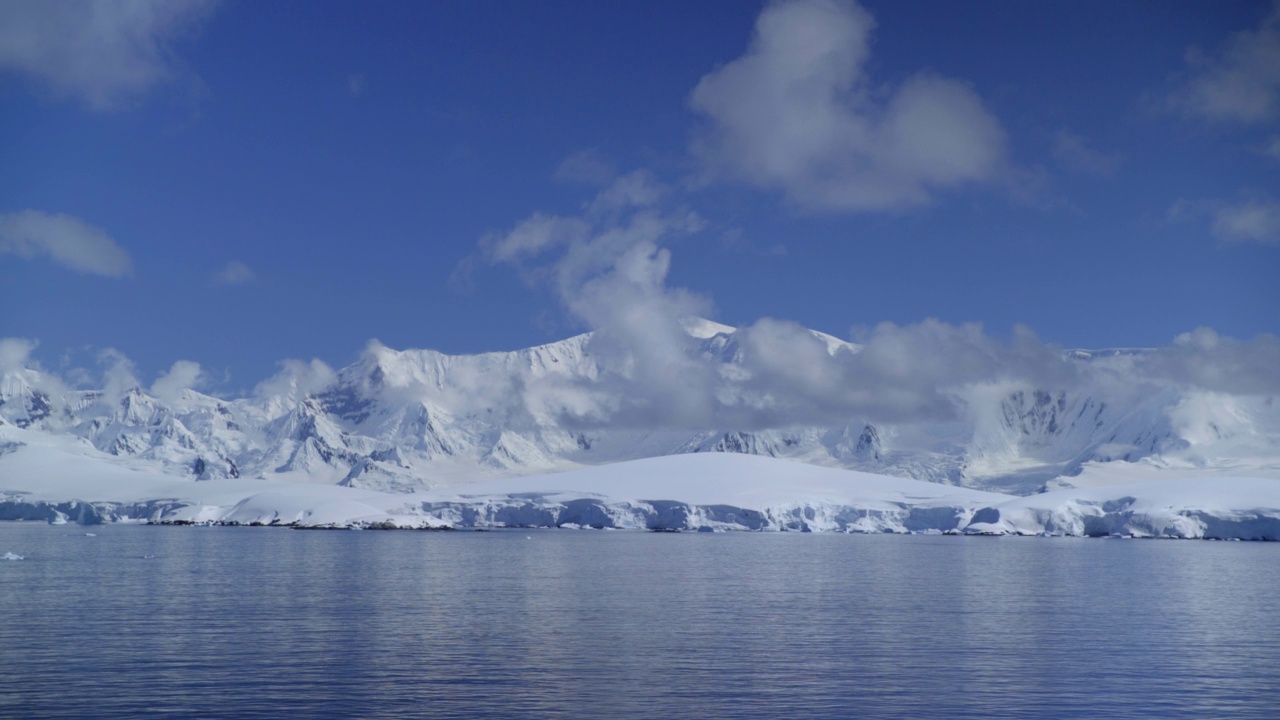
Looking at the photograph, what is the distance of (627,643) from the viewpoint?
30516 millimetres

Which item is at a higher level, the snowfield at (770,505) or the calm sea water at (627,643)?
the snowfield at (770,505)

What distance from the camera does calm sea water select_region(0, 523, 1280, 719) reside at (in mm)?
22891

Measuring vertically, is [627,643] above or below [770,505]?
below

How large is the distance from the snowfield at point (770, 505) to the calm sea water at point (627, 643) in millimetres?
69198

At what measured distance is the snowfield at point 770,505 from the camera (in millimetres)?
124125

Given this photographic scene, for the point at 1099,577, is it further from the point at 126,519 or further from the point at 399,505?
the point at 126,519

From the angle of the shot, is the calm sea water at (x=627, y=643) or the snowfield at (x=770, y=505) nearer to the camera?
the calm sea water at (x=627, y=643)

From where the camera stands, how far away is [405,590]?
A: 46094mm

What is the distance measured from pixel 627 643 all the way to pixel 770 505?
100 meters

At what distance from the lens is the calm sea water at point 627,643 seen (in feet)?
75.1

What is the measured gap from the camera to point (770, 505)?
129000mm

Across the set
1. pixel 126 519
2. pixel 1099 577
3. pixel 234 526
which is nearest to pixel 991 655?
pixel 1099 577

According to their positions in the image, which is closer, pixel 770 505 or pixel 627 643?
pixel 627 643

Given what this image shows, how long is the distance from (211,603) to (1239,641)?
32.9m
